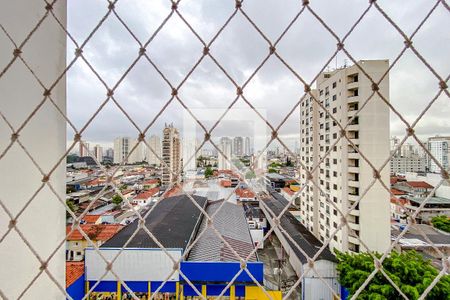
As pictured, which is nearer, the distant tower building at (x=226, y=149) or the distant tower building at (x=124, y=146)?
the distant tower building at (x=226, y=149)

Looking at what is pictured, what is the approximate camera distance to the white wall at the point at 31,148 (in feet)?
1.75

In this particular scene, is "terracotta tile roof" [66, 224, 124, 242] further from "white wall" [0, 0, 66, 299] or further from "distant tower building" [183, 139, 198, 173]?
"white wall" [0, 0, 66, 299]

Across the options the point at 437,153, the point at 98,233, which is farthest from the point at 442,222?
the point at 98,233

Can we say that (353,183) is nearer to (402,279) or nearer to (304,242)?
(304,242)

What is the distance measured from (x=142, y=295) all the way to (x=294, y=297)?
2.48 metres

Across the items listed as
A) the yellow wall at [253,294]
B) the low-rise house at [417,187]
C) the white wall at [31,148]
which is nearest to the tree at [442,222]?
the low-rise house at [417,187]

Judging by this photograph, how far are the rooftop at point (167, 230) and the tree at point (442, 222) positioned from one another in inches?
270

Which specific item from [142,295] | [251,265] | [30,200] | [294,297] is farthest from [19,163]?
[294,297]

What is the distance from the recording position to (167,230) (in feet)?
13.7

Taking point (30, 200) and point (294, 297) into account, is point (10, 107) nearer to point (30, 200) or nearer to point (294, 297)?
point (30, 200)

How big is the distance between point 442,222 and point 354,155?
4951 millimetres

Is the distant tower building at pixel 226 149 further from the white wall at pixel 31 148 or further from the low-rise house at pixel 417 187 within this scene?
the low-rise house at pixel 417 187

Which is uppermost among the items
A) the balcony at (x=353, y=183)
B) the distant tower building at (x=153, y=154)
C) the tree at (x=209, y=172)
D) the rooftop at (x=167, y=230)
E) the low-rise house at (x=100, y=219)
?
the distant tower building at (x=153, y=154)

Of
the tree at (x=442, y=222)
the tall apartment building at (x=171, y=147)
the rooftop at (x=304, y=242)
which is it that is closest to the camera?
the tall apartment building at (x=171, y=147)
